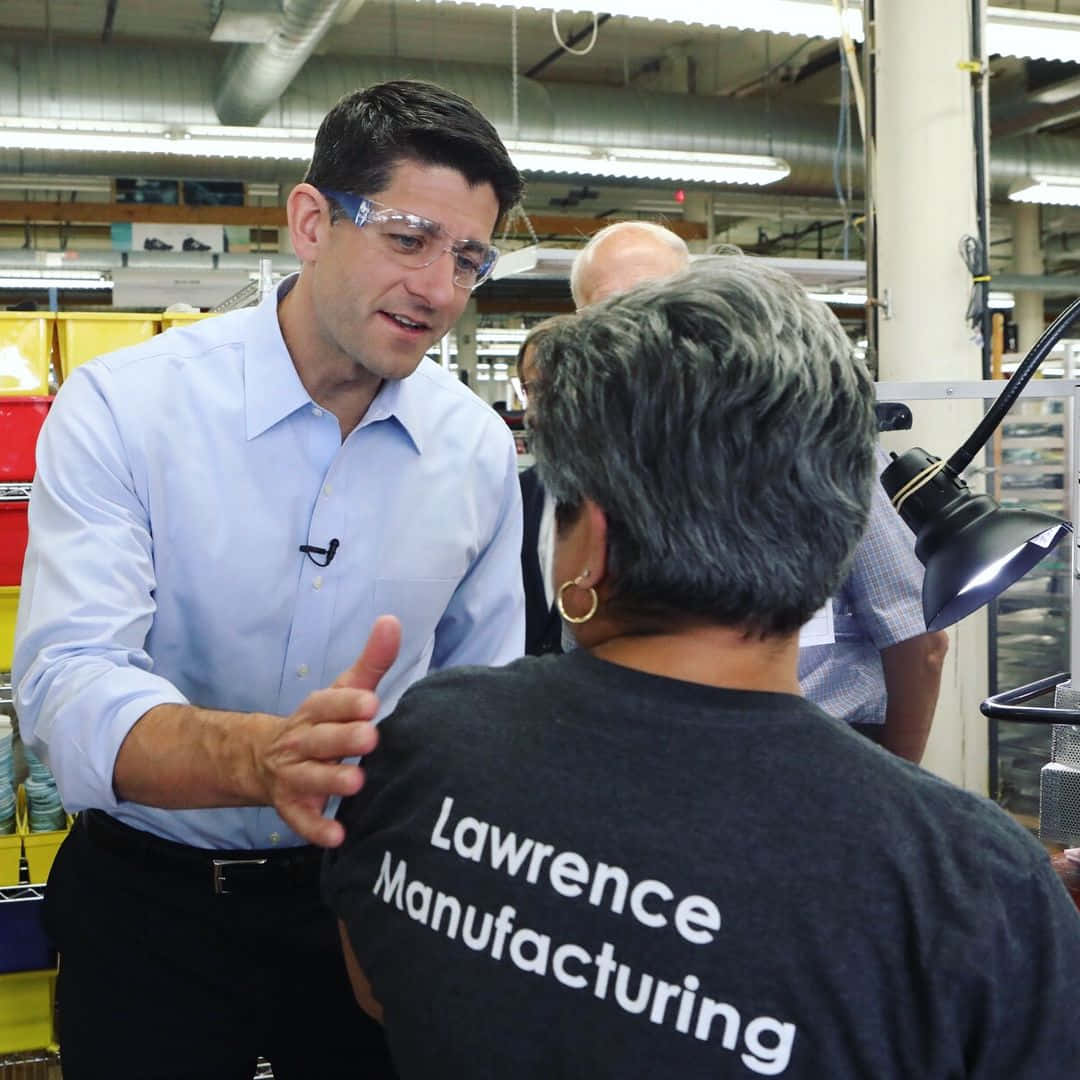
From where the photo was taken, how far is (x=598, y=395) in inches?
35.2

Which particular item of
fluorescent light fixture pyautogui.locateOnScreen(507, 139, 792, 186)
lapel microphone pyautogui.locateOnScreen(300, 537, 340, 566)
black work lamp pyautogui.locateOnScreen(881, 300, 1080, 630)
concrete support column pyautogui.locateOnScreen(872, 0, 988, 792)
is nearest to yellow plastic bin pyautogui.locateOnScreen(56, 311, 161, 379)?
lapel microphone pyautogui.locateOnScreen(300, 537, 340, 566)

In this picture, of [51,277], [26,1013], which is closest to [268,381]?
[26,1013]

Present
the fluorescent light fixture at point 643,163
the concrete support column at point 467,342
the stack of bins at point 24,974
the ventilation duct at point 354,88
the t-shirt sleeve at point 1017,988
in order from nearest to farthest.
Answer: the t-shirt sleeve at point 1017,988 < the stack of bins at point 24,974 < the fluorescent light fixture at point 643,163 < the ventilation duct at point 354,88 < the concrete support column at point 467,342

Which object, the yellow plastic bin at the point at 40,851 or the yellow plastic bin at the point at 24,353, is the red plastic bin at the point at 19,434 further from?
the yellow plastic bin at the point at 40,851

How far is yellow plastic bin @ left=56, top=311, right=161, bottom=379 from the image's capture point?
2797mm

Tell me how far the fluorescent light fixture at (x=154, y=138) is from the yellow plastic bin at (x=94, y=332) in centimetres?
383

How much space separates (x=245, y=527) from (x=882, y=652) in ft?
3.54

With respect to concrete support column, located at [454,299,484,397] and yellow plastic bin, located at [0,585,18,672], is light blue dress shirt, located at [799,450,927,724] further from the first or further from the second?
concrete support column, located at [454,299,484,397]

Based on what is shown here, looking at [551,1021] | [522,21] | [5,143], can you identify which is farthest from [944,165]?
[522,21]

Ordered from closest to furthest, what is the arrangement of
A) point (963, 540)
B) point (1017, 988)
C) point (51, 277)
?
point (1017, 988) < point (963, 540) < point (51, 277)

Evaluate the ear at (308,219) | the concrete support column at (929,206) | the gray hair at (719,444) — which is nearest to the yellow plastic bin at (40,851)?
the ear at (308,219)

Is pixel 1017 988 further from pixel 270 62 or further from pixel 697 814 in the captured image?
pixel 270 62

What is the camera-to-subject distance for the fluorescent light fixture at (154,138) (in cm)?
643

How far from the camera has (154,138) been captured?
21.3 feet
